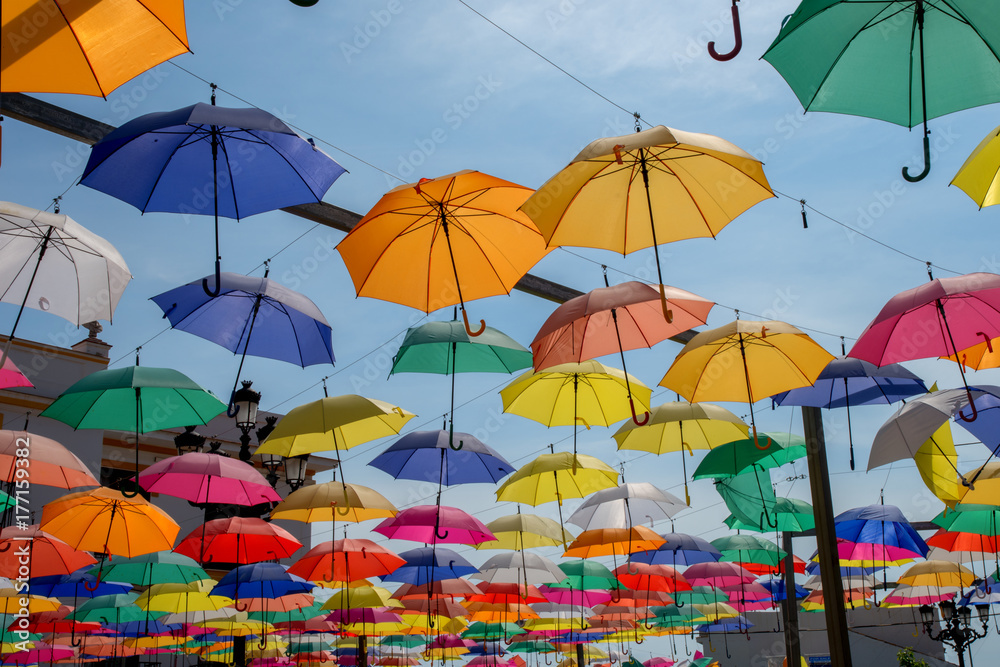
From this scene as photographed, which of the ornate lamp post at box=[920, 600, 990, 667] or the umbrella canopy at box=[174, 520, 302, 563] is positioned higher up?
the umbrella canopy at box=[174, 520, 302, 563]

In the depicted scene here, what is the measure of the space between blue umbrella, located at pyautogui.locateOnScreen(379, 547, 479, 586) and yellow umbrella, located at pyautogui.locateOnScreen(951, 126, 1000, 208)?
8.24m

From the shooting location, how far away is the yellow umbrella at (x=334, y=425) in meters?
7.72

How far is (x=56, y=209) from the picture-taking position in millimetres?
5430

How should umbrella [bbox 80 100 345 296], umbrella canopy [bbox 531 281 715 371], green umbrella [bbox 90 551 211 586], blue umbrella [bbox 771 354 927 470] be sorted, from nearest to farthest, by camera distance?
umbrella [bbox 80 100 345 296], umbrella canopy [bbox 531 281 715 371], blue umbrella [bbox 771 354 927 470], green umbrella [bbox 90 551 211 586]

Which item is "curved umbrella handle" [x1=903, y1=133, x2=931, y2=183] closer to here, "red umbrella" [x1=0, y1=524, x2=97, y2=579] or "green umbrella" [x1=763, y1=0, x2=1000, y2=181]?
"green umbrella" [x1=763, y1=0, x2=1000, y2=181]

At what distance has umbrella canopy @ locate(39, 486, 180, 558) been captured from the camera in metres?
8.47

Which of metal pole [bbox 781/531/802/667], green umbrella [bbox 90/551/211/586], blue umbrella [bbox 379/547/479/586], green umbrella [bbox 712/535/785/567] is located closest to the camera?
metal pole [bbox 781/531/802/667]

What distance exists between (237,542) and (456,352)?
417cm

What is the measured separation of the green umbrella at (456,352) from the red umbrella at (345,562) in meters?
3.79

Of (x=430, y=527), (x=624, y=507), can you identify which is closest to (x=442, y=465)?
(x=430, y=527)

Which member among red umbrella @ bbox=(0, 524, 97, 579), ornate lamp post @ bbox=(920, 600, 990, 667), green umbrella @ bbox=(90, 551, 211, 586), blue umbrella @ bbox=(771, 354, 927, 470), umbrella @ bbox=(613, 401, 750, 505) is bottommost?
ornate lamp post @ bbox=(920, 600, 990, 667)

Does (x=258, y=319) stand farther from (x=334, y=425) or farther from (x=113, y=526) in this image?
(x=113, y=526)

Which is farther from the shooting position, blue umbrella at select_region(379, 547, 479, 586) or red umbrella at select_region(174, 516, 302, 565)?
blue umbrella at select_region(379, 547, 479, 586)

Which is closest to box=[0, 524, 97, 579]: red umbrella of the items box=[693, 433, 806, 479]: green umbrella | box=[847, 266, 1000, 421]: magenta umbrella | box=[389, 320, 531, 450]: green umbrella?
box=[389, 320, 531, 450]: green umbrella
